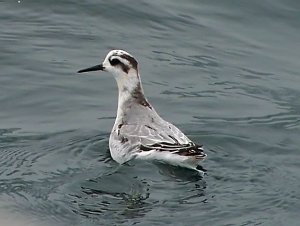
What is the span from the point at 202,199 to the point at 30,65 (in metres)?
5.82

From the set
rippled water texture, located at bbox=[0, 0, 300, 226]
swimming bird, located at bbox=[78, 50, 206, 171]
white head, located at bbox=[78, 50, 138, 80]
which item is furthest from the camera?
white head, located at bbox=[78, 50, 138, 80]

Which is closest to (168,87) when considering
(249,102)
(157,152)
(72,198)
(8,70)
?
(249,102)

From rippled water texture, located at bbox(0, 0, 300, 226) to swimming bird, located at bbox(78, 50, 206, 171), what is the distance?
0.16 metres

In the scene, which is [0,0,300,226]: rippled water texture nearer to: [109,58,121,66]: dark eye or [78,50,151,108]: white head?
[78,50,151,108]: white head

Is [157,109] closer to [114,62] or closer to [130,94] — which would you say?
[130,94]

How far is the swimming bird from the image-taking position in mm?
12961

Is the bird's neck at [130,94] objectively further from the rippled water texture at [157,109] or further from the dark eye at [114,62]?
the rippled water texture at [157,109]

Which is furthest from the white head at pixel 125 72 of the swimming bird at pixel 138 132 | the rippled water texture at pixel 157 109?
the rippled water texture at pixel 157 109

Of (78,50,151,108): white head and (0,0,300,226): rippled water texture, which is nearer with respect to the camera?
(0,0,300,226): rippled water texture

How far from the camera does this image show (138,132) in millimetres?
13555

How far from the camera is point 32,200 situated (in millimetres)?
12203

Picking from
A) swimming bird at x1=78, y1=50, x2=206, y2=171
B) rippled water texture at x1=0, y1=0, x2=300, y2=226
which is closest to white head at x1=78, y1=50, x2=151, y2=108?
swimming bird at x1=78, y1=50, x2=206, y2=171

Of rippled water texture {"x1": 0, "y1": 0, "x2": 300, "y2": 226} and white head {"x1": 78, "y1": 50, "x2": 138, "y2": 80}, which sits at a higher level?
white head {"x1": 78, "y1": 50, "x2": 138, "y2": 80}

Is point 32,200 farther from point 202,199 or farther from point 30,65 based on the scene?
point 30,65
